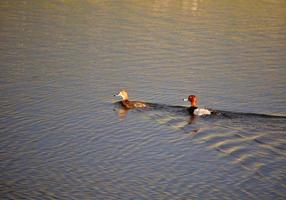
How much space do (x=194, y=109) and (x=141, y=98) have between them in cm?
192

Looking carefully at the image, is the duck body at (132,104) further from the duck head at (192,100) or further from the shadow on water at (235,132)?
the duck head at (192,100)

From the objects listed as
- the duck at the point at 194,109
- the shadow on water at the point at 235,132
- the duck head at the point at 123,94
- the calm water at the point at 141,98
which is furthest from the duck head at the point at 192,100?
the duck head at the point at 123,94

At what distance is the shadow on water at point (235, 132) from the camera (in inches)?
563

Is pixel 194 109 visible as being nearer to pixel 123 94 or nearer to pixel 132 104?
pixel 132 104

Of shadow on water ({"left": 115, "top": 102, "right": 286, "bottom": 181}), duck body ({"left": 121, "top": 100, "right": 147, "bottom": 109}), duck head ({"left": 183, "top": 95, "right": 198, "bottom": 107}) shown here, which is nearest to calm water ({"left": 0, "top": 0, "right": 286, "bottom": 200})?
shadow on water ({"left": 115, "top": 102, "right": 286, "bottom": 181})

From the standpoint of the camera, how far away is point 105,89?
1905 cm

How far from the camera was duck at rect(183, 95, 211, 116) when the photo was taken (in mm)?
16797

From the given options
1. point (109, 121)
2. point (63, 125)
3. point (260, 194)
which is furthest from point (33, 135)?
point (260, 194)

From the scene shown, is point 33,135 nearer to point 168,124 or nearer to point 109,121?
point 109,121

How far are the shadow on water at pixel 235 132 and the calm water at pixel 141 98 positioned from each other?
41 millimetres

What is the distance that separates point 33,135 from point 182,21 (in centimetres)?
1262

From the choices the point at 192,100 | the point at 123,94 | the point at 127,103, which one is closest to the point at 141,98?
the point at 123,94

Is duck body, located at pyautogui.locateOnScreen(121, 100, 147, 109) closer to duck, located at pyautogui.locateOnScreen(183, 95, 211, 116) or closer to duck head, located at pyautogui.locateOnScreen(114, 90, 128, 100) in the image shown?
duck head, located at pyautogui.locateOnScreen(114, 90, 128, 100)

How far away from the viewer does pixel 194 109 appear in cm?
1700
